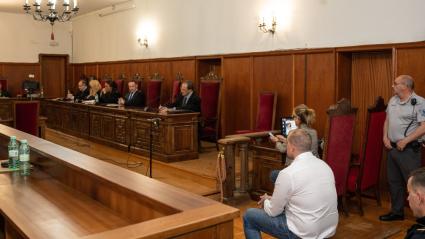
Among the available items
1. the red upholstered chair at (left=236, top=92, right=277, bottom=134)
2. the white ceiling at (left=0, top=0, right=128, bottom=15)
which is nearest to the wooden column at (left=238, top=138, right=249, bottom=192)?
the red upholstered chair at (left=236, top=92, right=277, bottom=134)

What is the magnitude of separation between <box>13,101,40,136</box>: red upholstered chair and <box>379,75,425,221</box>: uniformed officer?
5.51 metres

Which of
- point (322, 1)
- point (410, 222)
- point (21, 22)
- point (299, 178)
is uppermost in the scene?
point (21, 22)

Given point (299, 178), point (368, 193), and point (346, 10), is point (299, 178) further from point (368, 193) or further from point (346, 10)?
point (346, 10)

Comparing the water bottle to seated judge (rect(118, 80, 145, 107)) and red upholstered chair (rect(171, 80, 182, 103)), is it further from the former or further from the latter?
red upholstered chair (rect(171, 80, 182, 103))

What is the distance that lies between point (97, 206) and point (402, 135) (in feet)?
9.88

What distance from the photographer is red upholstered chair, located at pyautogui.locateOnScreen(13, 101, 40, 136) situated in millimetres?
7254

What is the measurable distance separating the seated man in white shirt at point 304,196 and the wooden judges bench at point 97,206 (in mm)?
788

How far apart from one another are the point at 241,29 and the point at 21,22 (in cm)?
817

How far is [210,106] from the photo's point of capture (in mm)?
7715

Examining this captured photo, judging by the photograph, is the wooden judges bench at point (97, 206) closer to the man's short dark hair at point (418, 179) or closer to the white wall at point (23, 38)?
the man's short dark hair at point (418, 179)

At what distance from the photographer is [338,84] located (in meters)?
5.88

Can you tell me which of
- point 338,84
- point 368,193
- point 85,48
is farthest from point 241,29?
point 85,48

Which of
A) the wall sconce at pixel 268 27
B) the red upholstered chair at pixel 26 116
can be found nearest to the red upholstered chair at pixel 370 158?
the wall sconce at pixel 268 27

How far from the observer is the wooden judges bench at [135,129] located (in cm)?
675
